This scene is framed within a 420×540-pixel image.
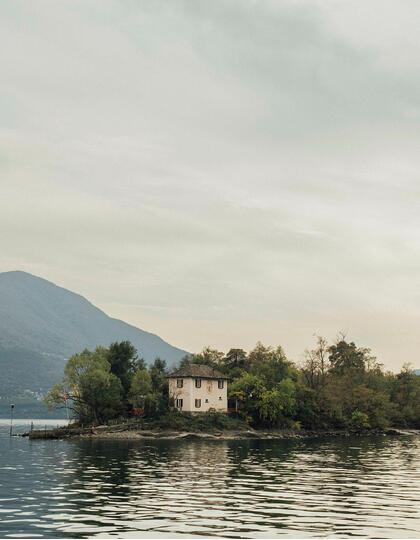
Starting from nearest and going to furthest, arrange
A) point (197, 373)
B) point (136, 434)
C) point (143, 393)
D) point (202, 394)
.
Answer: point (136, 434) < point (143, 393) < point (202, 394) < point (197, 373)

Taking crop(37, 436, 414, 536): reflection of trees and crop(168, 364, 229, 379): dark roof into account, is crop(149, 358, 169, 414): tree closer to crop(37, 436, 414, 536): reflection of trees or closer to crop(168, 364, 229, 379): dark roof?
crop(168, 364, 229, 379): dark roof

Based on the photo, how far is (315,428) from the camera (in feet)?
447

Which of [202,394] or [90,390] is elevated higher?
[90,390]

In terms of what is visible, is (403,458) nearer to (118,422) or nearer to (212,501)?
(212,501)

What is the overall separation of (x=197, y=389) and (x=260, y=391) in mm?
13217

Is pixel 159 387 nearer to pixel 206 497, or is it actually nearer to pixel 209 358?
pixel 209 358

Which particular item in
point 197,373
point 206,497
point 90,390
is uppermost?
point 197,373

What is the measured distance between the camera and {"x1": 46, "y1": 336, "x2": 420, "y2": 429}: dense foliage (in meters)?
119

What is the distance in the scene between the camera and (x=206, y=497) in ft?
123

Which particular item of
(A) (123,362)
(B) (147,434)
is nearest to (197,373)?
(A) (123,362)

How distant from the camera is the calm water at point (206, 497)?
2780cm

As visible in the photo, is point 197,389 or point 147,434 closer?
point 147,434

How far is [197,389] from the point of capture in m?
123

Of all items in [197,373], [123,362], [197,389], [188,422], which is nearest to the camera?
[188,422]
